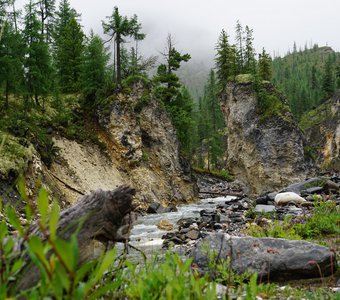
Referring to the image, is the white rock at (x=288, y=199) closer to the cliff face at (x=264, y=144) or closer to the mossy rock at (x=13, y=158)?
the mossy rock at (x=13, y=158)

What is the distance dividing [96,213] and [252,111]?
163 ft

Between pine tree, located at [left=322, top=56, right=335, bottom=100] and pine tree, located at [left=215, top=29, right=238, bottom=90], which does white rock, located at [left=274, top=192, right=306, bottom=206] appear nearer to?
pine tree, located at [left=215, top=29, right=238, bottom=90]

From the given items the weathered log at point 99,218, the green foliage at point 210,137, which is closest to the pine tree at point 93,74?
the weathered log at point 99,218

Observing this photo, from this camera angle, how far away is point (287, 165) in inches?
1834

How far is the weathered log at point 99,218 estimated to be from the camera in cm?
209

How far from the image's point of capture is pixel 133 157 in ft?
100

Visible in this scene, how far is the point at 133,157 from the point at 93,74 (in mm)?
8978

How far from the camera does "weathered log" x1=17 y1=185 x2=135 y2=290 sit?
6.85ft

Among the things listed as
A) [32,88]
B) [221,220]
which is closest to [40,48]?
[32,88]

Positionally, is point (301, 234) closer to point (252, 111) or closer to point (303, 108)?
point (252, 111)

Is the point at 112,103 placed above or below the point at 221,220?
above

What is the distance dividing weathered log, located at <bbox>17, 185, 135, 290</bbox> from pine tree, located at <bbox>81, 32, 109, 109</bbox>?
30.9 metres

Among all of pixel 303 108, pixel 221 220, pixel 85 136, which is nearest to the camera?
pixel 221 220

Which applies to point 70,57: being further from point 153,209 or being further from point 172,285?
point 172,285
